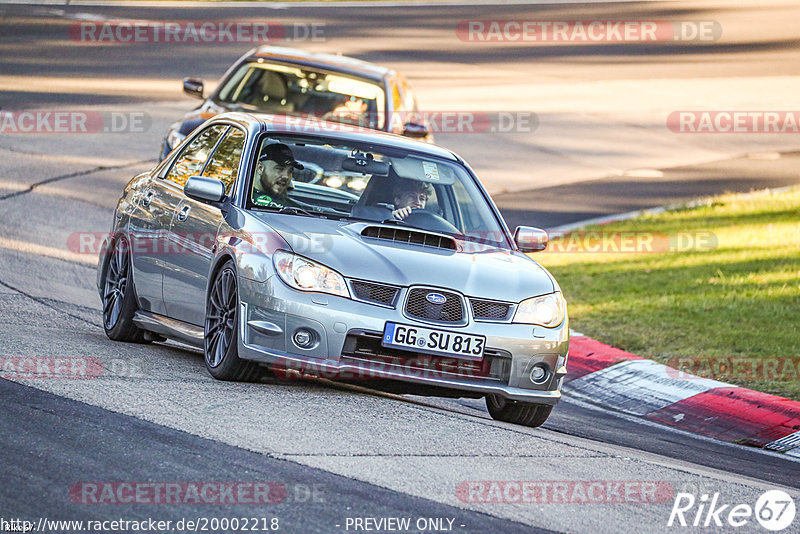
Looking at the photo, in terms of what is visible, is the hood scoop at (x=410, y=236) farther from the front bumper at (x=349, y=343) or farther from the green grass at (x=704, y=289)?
the green grass at (x=704, y=289)

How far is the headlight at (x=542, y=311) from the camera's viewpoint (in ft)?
26.6

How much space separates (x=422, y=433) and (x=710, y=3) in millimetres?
34702

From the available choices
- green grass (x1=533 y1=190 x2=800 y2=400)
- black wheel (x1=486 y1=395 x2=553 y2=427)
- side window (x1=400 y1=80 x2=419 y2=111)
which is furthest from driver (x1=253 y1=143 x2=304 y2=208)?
side window (x1=400 y1=80 x2=419 y2=111)

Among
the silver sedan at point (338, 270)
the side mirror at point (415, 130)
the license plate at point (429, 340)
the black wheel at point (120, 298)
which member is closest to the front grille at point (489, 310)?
the silver sedan at point (338, 270)

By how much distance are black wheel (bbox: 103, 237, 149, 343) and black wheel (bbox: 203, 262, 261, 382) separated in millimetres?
1382

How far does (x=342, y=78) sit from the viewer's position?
1544 cm

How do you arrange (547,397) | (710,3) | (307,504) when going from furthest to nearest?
1. (710,3)
2. (547,397)
3. (307,504)

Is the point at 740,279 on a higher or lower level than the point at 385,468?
lower

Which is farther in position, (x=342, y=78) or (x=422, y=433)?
(x=342, y=78)

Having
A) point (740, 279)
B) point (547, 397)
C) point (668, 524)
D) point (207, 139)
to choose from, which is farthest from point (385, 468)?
point (740, 279)

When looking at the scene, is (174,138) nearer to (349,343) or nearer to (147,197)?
(147,197)

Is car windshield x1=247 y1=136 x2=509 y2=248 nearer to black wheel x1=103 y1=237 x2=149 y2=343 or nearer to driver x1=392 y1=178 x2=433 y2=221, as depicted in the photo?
driver x1=392 y1=178 x2=433 y2=221

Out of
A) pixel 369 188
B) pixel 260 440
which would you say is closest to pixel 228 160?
pixel 369 188

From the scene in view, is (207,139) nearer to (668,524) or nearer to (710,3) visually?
(668,524)
